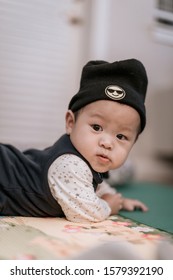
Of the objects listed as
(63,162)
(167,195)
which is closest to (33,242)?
(63,162)

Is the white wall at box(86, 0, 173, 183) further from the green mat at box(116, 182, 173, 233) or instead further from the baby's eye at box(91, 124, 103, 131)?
the baby's eye at box(91, 124, 103, 131)

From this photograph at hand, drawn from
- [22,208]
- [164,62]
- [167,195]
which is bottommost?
[167,195]

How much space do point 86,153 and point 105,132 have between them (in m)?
0.06

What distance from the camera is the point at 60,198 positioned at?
2.58 feet

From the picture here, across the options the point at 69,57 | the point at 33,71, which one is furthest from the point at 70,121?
the point at 69,57

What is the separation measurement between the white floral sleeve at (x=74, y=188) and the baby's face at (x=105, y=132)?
3 centimetres

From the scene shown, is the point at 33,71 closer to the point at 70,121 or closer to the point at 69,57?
the point at 69,57

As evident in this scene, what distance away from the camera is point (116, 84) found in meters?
0.78

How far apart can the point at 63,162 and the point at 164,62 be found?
1.18 meters

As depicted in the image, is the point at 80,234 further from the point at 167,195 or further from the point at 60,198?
the point at 167,195

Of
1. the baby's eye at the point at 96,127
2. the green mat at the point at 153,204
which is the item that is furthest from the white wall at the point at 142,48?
the baby's eye at the point at 96,127

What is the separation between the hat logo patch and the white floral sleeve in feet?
0.50

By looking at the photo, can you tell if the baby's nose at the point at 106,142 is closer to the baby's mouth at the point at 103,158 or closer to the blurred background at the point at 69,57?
the baby's mouth at the point at 103,158

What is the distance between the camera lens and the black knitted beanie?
2.54ft
